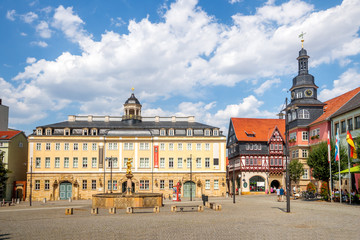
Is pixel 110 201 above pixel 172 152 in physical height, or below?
below

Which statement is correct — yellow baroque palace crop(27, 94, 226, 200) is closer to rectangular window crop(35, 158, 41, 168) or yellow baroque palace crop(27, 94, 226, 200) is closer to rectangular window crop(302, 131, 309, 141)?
rectangular window crop(35, 158, 41, 168)

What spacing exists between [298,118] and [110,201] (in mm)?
38073

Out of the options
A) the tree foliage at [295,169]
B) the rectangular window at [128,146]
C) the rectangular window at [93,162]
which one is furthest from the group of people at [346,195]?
the rectangular window at [93,162]

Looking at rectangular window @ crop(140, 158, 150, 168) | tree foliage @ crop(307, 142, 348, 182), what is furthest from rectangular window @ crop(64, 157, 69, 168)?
tree foliage @ crop(307, 142, 348, 182)

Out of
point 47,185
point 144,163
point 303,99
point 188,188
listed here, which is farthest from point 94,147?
point 303,99

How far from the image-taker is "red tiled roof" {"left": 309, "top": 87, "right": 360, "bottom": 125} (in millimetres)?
53562

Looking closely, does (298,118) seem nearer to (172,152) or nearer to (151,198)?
(172,152)

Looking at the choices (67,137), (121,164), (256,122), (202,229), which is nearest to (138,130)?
(121,164)

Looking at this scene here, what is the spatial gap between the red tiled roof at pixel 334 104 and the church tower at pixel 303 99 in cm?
149

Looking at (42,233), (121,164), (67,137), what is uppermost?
(67,137)

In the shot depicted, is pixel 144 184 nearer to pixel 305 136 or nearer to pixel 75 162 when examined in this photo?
pixel 75 162

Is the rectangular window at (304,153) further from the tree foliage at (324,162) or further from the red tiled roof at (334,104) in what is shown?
the tree foliage at (324,162)

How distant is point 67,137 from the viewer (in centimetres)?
5888

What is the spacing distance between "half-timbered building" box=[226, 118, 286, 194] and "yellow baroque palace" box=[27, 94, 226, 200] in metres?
9.74
